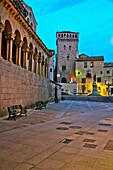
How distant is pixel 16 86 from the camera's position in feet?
41.1

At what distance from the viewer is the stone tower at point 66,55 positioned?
65.8 m

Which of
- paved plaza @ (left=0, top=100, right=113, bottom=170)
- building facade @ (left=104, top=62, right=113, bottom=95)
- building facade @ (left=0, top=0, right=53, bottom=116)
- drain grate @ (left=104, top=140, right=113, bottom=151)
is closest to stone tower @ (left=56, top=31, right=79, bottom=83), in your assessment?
building facade @ (left=104, top=62, right=113, bottom=95)

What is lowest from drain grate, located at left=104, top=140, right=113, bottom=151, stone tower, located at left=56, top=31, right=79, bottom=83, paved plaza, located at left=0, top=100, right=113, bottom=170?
Answer: drain grate, located at left=104, top=140, right=113, bottom=151

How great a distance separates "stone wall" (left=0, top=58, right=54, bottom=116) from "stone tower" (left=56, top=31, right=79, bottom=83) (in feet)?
155

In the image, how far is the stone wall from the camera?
1048 cm

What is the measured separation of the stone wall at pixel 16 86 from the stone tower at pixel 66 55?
47.3m

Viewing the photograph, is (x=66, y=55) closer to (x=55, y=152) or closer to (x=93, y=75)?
(x=93, y=75)

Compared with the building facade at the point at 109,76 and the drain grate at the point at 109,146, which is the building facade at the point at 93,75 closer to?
the building facade at the point at 109,76

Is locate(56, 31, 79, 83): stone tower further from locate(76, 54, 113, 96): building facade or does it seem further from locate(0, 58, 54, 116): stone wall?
locate(0, 58, 54, 116): stone wall

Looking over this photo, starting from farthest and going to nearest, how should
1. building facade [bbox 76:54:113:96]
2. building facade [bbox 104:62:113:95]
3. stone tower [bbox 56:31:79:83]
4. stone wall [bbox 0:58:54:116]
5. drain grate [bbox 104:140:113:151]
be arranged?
stone tower [bbox 56:31:79:83], building facade [bbox 76:54:113:96], building facade [bbox 104:62:113:95], stone wall [bbox 0:58:54:116], drain grate [bbox 104:140:113:151]

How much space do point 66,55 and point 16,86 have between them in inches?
2172

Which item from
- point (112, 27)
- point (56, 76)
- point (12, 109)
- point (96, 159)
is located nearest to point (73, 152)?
point (96, 159)

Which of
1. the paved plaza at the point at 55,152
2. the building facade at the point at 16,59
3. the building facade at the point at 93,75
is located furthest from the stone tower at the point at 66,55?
the paved plaza at the point at 55,152

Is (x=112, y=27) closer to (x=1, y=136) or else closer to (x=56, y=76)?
(x=56, y=76)
